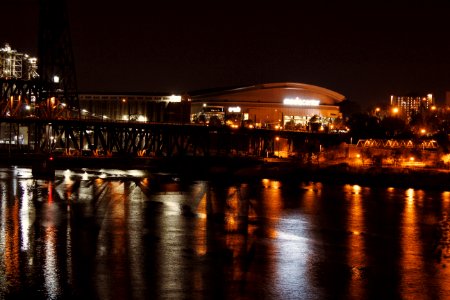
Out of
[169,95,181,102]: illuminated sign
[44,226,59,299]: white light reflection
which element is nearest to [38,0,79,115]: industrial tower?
[169,95,181,102]: illuminated sign

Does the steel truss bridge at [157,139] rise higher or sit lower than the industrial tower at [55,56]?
lower

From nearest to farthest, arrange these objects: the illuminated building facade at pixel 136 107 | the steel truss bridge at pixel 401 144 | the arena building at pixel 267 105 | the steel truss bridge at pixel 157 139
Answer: the steel truss bridge at pixel 401 144 < the steel truss bridge at pixel 157 139 < the illuminated building facade at pixel 136 107 < the arena building at pixel 267 105

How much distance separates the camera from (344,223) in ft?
80.8

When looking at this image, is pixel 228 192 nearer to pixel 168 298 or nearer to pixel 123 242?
pixel 123 242

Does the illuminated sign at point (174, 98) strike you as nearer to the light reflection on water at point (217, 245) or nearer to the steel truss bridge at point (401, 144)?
the steel truss bridge at point (401, 144)

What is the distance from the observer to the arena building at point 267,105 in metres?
101

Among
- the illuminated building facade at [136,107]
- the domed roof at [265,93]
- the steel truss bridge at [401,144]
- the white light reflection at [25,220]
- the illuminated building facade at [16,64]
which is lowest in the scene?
the white light reflection at [25,220]

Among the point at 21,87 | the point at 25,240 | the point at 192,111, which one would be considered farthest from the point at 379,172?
the point at 192,111

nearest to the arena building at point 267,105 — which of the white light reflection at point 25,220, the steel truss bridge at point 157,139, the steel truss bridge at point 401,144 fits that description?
the steel truss bridge at point 157,139

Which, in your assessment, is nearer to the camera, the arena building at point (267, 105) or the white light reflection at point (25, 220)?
the white light reflection at point (25, 220)

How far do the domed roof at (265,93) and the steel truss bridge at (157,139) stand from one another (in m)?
18.6

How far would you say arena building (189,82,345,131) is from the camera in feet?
332

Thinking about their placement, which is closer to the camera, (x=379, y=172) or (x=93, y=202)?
(x=93, y=202)

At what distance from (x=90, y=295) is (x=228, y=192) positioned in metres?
23.5
